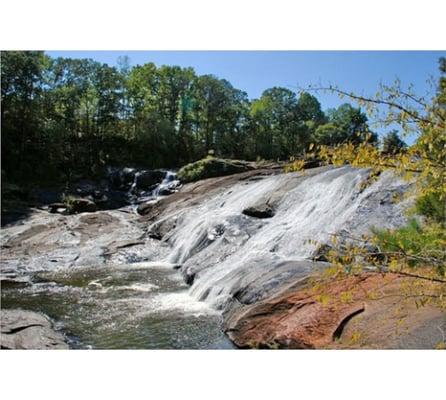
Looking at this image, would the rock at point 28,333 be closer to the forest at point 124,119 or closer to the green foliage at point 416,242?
the green foliage at point 416,242

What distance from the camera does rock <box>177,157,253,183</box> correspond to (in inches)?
570

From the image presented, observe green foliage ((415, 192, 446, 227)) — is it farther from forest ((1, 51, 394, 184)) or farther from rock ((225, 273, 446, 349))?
forest ((1, 51, 394, 184))

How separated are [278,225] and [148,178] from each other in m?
9.83

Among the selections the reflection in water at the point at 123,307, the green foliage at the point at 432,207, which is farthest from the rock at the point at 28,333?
the green foliage at the point at 432,207

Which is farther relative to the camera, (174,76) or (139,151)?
(139,151)

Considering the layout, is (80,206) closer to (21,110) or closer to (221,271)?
(21,110)

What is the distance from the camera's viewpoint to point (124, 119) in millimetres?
15156

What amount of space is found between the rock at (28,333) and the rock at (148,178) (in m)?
11.8

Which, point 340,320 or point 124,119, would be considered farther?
point 124,119

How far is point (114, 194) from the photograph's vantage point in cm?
1806

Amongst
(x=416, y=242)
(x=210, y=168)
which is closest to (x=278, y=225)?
(x=416, y=242)
